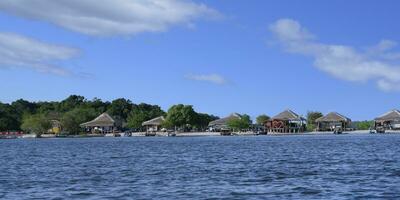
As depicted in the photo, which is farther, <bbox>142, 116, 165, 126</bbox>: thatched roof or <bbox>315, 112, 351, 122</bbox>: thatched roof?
<bbox>142, 116, 165, 126</bbox>: thatched roof

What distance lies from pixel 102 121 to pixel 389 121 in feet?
275

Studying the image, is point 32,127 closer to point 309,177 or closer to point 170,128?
point 170,128

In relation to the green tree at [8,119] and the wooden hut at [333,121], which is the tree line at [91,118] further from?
the wooden hut at [333,121]

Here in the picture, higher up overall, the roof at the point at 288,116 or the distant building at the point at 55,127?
the roof at the point at 288,116

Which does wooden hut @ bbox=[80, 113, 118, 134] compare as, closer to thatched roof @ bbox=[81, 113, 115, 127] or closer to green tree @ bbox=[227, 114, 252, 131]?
thatched roof @ bbox=[81, 113, 115, 127]

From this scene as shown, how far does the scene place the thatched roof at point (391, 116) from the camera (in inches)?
6692

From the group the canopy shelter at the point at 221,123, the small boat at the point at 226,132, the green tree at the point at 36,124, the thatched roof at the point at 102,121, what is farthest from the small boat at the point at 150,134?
the green tree at the point at 36,124

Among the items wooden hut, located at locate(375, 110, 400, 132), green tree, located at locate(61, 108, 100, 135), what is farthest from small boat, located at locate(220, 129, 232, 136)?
green tree, located at locate(61, 108, 100, 135)

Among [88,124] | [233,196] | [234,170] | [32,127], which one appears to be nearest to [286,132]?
[88,124]

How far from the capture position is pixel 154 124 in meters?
189

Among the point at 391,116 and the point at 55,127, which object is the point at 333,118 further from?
the point at 55,127

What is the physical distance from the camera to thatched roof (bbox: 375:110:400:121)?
558ft

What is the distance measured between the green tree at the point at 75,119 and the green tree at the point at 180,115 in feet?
97.1

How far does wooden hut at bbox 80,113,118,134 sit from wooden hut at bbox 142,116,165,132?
9.71 metres
